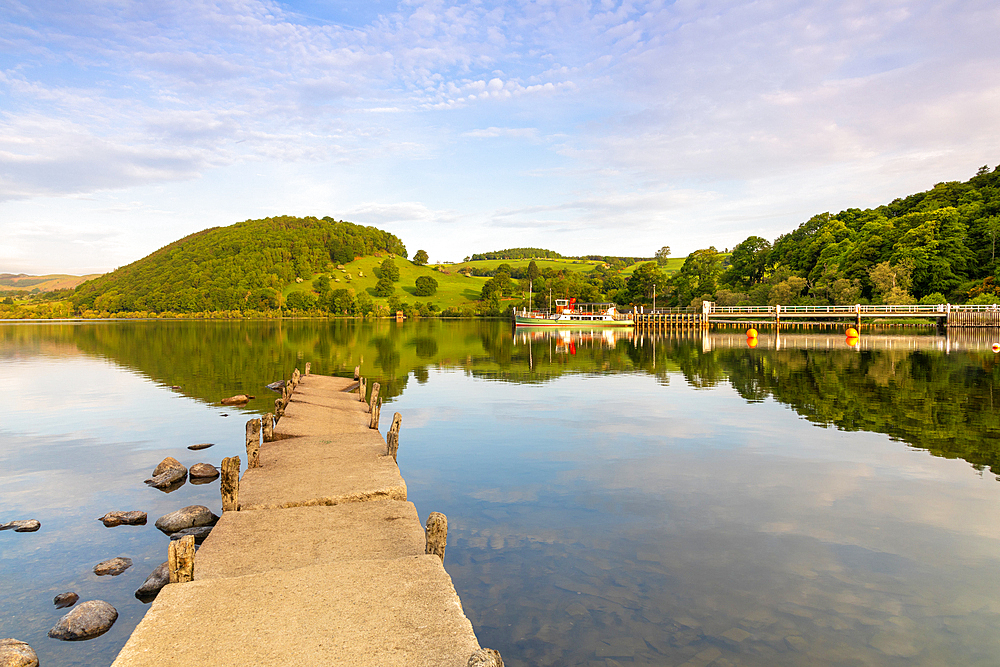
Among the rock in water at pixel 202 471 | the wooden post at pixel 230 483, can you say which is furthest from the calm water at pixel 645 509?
the wooden post at pixel 230 483

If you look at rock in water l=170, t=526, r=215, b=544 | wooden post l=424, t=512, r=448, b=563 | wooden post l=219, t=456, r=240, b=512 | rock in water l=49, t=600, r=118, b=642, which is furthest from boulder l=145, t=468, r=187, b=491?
wooden post l=424, t=512, r=448, b=563

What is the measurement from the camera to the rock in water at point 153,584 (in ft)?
Answer: 29.1

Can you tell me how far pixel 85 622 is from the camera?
25.8ft

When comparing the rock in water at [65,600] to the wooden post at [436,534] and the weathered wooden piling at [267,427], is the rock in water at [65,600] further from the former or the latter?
the weathered wooden piling at [267,427]

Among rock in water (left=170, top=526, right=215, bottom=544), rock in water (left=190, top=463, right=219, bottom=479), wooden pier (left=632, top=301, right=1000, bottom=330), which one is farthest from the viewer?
wooden pier (left=632, top=301, right=1000, bottom=330)

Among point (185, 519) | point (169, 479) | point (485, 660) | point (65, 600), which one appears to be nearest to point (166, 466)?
point (169, 479)

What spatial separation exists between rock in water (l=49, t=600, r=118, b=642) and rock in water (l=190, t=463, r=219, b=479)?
739cm

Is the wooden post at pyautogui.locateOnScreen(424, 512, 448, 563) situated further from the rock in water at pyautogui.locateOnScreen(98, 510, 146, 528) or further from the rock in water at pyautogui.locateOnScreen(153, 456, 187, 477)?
the rock in water at pyautogui.locateOnScreen(153, 456, 187, 477)

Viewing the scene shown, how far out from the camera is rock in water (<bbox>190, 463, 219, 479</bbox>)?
15.3 m

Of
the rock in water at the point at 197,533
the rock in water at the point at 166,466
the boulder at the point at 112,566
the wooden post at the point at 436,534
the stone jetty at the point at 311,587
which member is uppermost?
the wooden post at the point at 436,534

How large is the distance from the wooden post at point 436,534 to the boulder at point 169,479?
990cm

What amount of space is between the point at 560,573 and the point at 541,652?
7.19 feet

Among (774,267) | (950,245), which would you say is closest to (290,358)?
(950,245)

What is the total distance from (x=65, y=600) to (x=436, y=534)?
6115 millimetres
